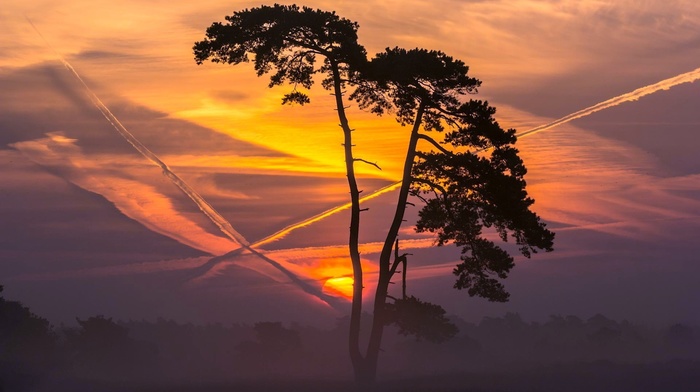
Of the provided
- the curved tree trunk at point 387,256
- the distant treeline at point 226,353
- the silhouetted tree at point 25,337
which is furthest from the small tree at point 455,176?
the silhouetted tree at point 25,337

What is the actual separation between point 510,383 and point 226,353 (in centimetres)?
4001

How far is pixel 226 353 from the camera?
285 ft

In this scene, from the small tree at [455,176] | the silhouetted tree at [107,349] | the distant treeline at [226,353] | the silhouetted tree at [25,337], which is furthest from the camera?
the silhouetted tree at [107,349]

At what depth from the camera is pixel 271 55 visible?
39375 millimetres

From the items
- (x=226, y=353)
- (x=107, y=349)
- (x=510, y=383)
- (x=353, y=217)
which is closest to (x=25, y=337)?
(x=107, y=349)

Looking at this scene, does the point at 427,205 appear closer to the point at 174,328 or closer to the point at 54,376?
the point at 54,376

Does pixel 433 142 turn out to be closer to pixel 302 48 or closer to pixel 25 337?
pixel 302 48

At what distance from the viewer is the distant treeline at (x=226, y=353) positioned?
6631 centimetres

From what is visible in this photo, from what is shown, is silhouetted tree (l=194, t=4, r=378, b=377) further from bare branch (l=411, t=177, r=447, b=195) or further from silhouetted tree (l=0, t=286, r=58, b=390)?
silhouetted tree (l=0, t=286, r=58, b=390)

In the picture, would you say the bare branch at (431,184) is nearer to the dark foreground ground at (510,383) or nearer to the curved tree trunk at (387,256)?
the curved tree trunk at (387,256)

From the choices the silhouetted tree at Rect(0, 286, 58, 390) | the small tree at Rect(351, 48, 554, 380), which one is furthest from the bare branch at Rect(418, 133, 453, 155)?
the silhouetted tree at Rect(0, 286, 58, 390)

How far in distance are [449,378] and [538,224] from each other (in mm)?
18460

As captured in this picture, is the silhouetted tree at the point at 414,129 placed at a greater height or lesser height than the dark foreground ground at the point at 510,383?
greater

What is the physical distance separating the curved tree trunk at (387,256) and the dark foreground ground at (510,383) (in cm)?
130
